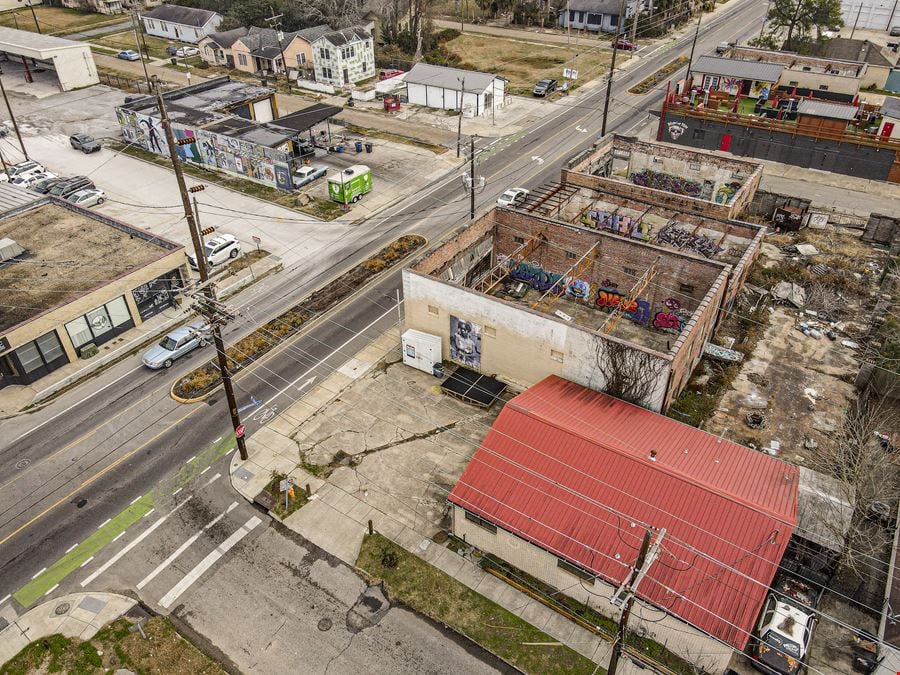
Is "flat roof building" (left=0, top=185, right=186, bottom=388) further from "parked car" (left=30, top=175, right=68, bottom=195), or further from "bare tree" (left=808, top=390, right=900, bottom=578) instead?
"bare tree" (left=808, top=390, right=900, bottom=578)

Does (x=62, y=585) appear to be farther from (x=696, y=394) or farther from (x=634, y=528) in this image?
(x=696, y=394)

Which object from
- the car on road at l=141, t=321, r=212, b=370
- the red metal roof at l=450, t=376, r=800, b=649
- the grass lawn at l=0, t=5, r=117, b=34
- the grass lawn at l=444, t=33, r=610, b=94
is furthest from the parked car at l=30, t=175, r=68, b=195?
the grass lawn at l=0, t=5, r=117, b=34

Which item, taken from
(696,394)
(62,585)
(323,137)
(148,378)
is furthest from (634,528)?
(323,137)

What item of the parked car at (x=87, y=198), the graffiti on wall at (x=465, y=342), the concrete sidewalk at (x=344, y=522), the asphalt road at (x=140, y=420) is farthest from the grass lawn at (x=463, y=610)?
the parked car at (x=87, y=198)

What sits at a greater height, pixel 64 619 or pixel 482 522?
pixel 482 522

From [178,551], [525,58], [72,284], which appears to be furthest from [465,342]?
[525,58]

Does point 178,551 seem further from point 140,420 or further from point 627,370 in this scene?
point 627,370

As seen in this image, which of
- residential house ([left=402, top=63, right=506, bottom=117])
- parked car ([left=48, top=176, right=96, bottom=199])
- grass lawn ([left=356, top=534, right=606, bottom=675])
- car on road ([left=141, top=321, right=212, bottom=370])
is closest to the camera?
grass lawn ([left=356, top=534, right=606, bottom=675])
